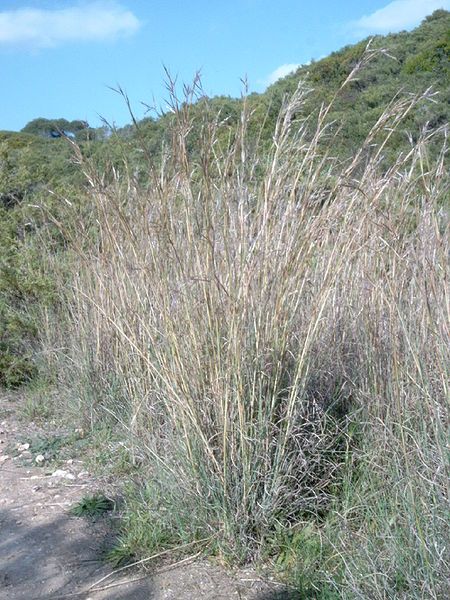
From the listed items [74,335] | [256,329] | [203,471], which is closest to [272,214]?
[256,329]

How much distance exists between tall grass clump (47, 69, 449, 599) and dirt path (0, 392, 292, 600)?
168 millimetres

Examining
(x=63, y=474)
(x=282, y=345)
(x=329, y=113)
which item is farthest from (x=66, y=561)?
(x=329, y=113)

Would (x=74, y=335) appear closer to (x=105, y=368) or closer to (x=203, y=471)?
(x=105, y=368)

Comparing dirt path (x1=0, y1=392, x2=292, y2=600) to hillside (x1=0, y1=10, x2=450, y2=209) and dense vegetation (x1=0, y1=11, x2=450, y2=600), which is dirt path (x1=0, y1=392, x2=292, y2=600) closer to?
dense vegetation (x1=0, y1=11, x2=450, y2=600)

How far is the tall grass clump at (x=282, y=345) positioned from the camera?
380cm

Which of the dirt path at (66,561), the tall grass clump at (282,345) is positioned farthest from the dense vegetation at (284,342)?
the dirt path at (66,561)

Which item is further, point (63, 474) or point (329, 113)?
point (329, 113)

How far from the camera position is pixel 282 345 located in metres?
3.99

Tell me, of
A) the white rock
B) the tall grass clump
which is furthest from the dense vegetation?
the white rock

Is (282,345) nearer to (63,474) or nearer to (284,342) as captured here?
(284,342)

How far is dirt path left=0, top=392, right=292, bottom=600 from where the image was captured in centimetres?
378

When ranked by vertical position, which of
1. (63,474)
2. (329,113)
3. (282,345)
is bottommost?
(63,474)

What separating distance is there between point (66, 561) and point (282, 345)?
58.7 inches

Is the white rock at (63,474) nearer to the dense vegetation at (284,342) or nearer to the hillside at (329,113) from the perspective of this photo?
the dense vegetation at (284,342)
